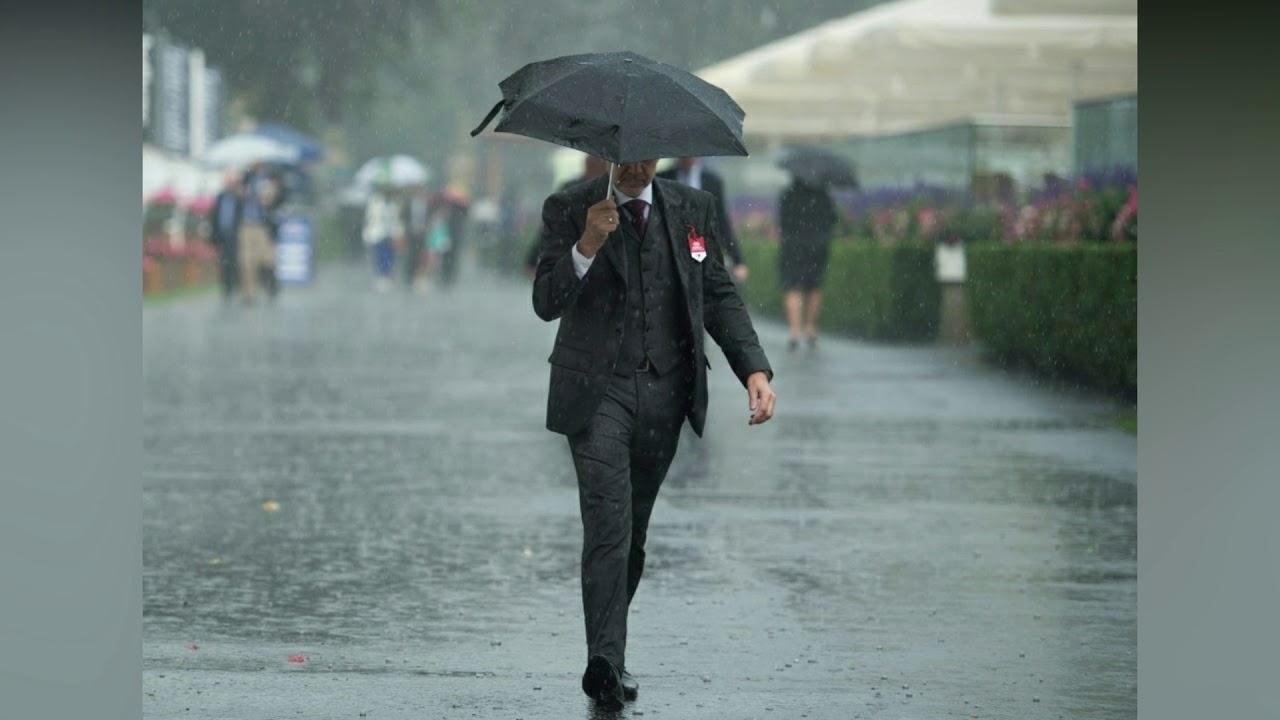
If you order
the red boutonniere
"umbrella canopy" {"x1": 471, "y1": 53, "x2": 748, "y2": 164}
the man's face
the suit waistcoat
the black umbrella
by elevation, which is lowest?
the suit waistcoat

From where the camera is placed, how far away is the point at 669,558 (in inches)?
370

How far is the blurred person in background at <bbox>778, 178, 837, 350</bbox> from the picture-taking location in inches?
870

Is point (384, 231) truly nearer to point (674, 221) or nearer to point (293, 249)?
point (293, 249)

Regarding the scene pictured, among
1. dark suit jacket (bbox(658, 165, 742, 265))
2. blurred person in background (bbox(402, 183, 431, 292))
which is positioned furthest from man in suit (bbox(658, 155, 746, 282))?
blurred person in background (bbox(402, 183, 431, 292))

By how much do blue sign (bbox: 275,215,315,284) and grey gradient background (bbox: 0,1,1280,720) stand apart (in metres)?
34.2

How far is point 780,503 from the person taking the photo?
11109 mm

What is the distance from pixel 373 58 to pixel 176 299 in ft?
63.6

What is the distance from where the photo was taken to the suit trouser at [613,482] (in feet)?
21.0

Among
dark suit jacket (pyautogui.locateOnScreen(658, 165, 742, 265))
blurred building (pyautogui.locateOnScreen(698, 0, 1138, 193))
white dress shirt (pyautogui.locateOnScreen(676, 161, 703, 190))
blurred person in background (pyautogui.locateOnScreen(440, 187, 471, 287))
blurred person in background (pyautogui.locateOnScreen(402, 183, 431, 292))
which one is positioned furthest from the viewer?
blurred person in background (pyautogui.locateOnScreen(440, 187, 471, 287))

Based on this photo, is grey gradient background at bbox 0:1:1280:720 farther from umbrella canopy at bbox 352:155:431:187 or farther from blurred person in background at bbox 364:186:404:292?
umbrella canopy at bbox 352:155:431:187

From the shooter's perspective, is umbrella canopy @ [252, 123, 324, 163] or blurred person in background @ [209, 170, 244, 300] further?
umbrella canopy @ [252, 123, 324, 163]
